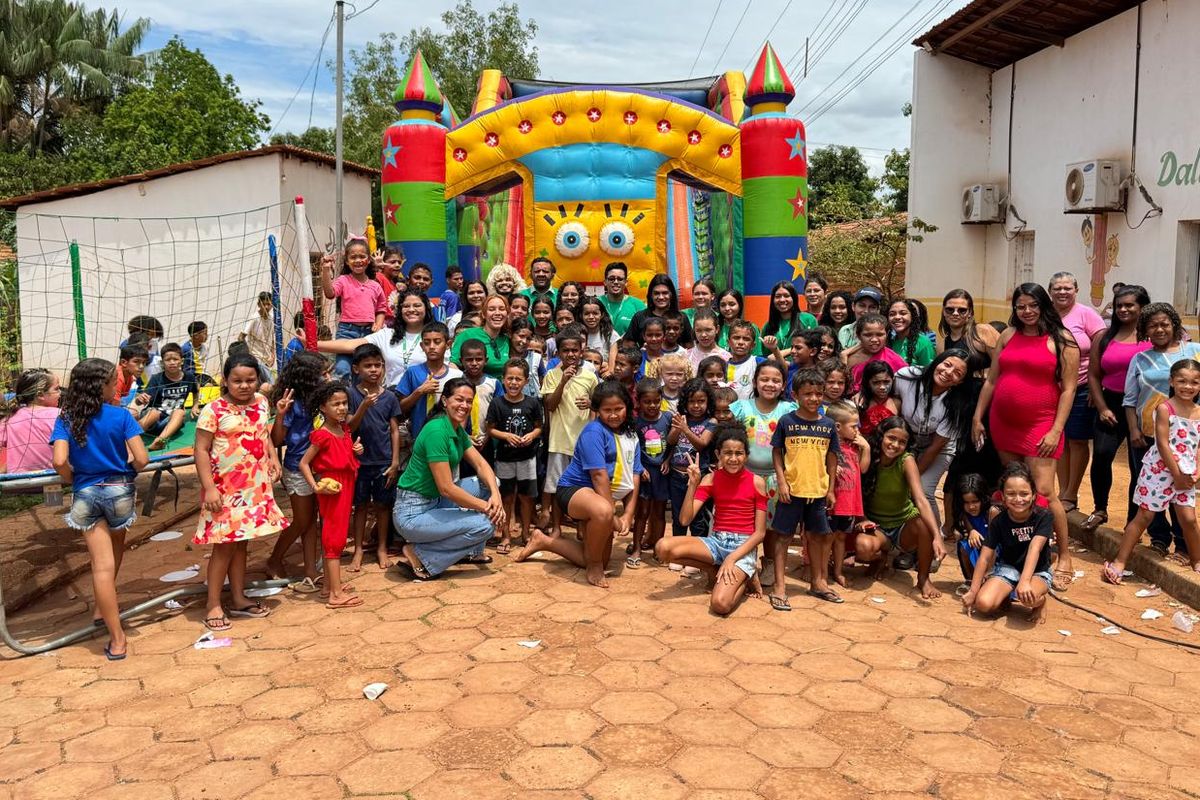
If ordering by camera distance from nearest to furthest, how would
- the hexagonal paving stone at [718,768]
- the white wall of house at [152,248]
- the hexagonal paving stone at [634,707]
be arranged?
the hexagonal paving stone at [718,768]
the hexagonal paving stone at [634,707]
the white wall of house at [152,248]

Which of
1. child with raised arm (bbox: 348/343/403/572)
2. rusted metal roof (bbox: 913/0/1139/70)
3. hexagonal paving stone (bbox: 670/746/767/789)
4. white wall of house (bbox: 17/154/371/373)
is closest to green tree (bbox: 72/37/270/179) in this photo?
white wall of house (bbox: 17/154/371/373)

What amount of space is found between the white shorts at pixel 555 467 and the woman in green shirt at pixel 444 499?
19.5 inches

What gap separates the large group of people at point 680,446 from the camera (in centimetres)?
421

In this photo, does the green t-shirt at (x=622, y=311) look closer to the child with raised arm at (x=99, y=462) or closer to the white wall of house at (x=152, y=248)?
the child with raised arm at (x=99, y=462)

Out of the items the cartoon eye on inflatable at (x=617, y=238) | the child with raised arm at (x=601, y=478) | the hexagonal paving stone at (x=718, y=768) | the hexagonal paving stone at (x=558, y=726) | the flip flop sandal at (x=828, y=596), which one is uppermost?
the cartoon eye on inflatable at (x=617, y=238)

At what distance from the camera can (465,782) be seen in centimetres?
283

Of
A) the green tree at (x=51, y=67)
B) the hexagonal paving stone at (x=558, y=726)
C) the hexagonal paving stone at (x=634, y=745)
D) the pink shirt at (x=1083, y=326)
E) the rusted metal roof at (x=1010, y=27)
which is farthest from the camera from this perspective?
the green tree at (x=51, y=67)

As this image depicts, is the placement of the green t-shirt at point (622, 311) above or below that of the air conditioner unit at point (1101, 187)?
below

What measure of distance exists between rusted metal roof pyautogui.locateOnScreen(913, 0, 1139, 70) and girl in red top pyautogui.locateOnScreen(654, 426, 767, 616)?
7.93 m

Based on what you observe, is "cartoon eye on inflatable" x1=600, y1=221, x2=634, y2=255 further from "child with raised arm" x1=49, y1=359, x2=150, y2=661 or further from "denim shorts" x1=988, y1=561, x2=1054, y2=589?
"child with raised arm" x1=49, y1=359, x2=150, y2=661

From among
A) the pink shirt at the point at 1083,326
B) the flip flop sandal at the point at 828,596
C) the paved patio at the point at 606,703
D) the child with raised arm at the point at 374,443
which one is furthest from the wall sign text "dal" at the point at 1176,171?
the child with raised arm at the point at 374,443

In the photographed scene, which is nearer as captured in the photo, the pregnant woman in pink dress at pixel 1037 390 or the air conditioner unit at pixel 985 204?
the pregnant woman in pink dress at pixel 1037 390

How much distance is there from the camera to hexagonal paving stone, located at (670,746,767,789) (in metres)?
2.82

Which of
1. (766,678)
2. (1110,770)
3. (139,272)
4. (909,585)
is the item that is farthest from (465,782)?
(139,272)
